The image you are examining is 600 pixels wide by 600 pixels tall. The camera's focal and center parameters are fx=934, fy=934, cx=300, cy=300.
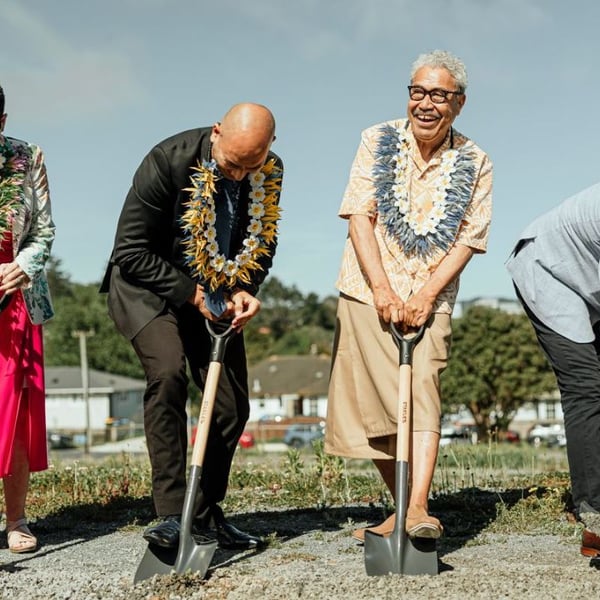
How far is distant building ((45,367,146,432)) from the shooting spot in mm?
73250

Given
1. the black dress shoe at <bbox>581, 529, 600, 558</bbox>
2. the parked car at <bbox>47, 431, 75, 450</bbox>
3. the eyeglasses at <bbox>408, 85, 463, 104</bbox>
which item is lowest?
the parked car at <bbox>47, 431, 75, 450</bbox>

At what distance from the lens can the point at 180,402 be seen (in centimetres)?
454

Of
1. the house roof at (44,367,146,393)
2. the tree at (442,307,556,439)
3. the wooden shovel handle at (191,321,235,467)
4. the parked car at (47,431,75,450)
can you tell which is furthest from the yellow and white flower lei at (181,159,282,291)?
the house roof at (44,367,146,393)

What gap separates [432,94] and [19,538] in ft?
10.4

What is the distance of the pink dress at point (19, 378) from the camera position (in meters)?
4.98

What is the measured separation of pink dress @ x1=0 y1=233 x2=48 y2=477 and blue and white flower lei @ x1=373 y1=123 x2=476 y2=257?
202 centimetres

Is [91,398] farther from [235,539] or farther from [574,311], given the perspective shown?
[574,311]

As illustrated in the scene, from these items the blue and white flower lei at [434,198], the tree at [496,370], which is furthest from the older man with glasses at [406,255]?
the tree at [496,370]

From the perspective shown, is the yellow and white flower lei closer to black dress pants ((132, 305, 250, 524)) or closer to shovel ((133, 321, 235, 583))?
black dress pants ((132, 305, 250, 524))

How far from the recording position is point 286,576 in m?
3.88

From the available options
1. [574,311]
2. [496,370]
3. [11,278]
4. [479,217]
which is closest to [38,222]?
[11,278]

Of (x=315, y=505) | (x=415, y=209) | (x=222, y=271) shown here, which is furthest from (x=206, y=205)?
(x=315, y=505)

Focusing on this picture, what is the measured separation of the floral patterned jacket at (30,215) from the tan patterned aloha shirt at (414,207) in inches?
64.6

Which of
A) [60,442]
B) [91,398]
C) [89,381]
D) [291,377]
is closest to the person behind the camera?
[60,442]
